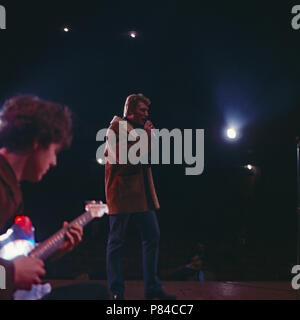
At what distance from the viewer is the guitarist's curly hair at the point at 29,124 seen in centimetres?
180

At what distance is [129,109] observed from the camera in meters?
3.37

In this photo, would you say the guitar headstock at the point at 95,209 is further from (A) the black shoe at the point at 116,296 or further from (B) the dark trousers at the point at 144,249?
(A) the black shoe at the point at 116,296

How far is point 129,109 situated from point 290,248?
814 centimetres

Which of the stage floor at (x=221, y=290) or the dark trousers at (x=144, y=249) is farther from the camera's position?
the stage floor at (x=221, y=290)

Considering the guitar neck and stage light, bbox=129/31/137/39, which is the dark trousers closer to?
the guitar neck

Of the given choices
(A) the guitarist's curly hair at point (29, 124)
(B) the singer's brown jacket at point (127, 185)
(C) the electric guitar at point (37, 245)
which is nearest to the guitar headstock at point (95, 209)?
(C) the electric guitar at point (37, 245)

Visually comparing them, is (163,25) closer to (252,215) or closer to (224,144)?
(224,144)

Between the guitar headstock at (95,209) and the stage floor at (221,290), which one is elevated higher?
the guitar headstock at (95,209)

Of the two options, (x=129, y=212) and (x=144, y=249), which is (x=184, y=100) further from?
(x=144, y=249)

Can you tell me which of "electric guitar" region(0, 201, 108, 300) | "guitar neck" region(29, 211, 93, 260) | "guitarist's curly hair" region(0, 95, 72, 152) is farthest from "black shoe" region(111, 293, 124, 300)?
"guitarist's curly hair" region(0, 95, 72, 152)

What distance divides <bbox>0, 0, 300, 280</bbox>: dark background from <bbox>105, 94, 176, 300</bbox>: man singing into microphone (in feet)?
8.63

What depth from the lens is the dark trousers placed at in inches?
121

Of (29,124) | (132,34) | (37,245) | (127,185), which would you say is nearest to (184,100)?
(132,34)
